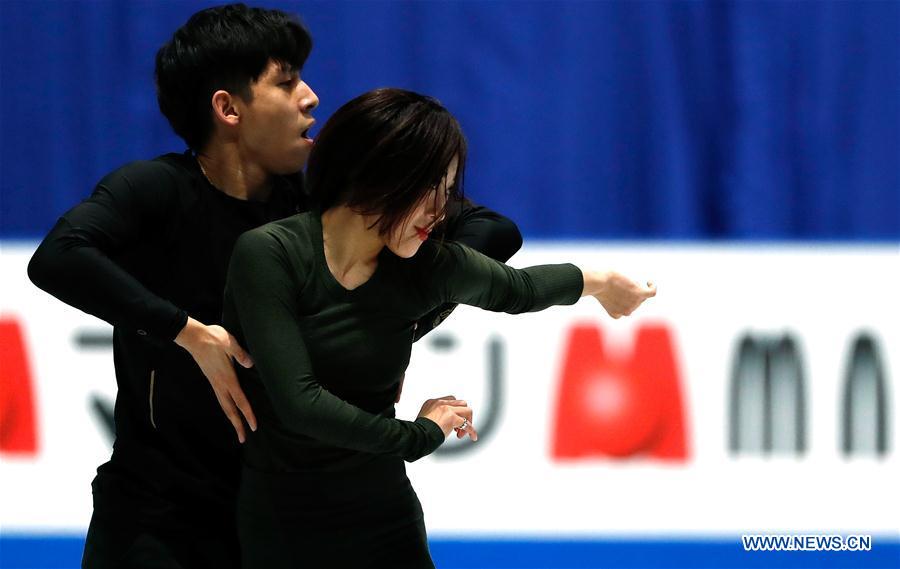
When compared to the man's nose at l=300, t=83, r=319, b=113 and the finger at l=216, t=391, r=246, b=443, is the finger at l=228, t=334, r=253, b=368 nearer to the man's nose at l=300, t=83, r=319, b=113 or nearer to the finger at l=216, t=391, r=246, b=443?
the finger at l=216, t=391, r=246, b=443

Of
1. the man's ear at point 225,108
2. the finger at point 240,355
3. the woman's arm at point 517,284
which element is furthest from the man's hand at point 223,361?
the man's ear at point 225,108

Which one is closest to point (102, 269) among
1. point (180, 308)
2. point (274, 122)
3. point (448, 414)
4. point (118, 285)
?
point (118, 285)

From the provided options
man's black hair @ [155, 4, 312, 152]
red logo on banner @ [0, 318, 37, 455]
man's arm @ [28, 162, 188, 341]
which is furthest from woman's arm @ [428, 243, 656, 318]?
red logo on banner @ [0, 318, 37, 455]

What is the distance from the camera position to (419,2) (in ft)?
10.2

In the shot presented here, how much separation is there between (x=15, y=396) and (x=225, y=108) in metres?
1.70

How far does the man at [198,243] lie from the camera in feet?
5.57

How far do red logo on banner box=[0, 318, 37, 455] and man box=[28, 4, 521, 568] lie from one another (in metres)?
1.46

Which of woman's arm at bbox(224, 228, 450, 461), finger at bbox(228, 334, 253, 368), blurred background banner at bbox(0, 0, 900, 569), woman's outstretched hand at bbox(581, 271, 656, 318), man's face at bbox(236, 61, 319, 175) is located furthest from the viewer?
blurred background banner at bbox(0, 0, 900, 569)

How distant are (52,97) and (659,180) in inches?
63.7

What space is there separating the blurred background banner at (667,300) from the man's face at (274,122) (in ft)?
4.40

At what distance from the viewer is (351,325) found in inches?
55.9

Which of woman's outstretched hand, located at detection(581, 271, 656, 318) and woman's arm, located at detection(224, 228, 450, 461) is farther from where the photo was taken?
woman's outstretched hand, located at detection(581, 271, 656, 318)

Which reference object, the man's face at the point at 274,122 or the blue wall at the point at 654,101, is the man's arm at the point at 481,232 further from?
the blue wall at the point at 654,101

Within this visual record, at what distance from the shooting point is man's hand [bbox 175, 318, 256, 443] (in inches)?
57.6
